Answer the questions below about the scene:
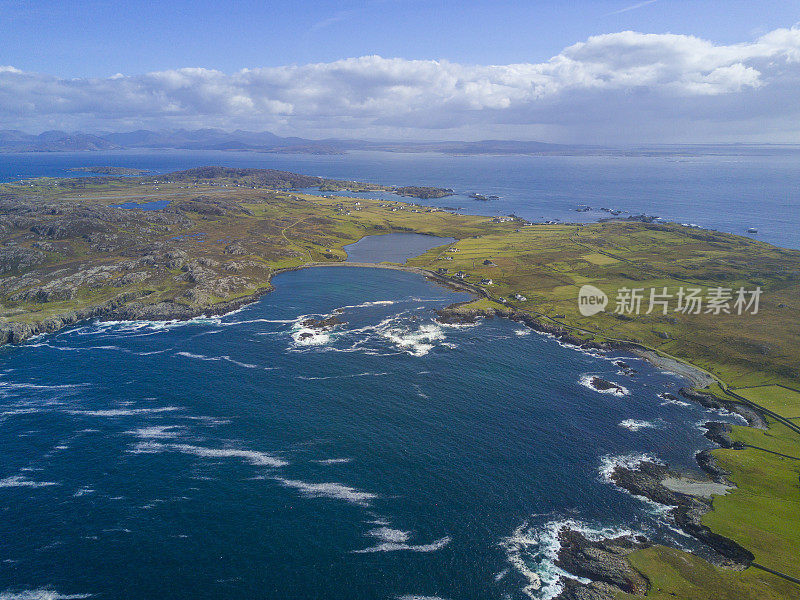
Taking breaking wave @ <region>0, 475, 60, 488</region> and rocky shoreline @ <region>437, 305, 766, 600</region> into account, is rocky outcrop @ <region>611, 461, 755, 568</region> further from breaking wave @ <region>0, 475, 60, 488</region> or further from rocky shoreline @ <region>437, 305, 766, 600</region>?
breaking wave @ <region>0, 475, 60, 488</region>

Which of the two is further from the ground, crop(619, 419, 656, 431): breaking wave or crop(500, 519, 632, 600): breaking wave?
crop(619, 419, 656, 431): breaking wave

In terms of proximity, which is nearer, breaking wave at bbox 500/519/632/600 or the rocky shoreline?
breaking wave at bbox 500/519/632/600

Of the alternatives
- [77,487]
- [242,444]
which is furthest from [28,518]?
[242,444]

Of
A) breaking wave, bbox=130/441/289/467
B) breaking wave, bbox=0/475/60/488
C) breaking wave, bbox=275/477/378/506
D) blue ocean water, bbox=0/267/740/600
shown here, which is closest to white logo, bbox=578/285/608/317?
blue ocean water, bbox=0/267/740/600

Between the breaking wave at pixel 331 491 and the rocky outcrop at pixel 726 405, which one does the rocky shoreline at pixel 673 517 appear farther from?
the breaking wave at pixel 331 491

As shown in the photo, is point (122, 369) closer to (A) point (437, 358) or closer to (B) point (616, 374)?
(A) point (437, 358)

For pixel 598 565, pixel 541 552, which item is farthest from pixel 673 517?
pixel 541 552
